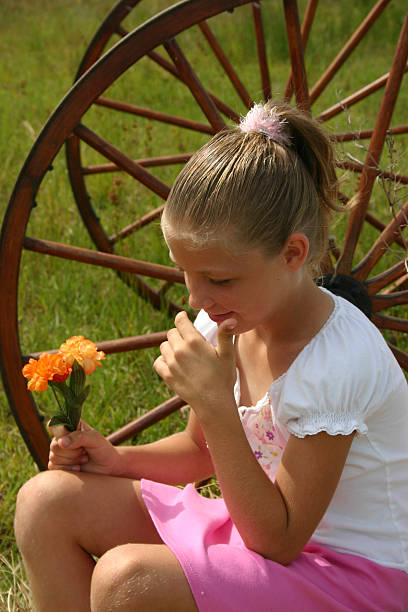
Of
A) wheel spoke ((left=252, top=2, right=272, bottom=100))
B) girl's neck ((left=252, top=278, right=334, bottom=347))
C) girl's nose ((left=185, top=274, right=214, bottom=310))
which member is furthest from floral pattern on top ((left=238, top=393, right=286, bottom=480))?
wheel spoke ((left=252, top=2, right=272, bottom=100))

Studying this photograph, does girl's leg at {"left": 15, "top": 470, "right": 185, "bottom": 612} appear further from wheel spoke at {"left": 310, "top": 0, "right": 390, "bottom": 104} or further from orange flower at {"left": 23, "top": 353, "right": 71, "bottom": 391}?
wheel spoke at {"left": 310, "top": 0, "right": 390, "bottom": 104}

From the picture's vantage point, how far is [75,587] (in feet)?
5.05

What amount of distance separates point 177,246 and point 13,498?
1.11 m

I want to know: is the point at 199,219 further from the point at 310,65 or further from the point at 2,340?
the point at 310,65

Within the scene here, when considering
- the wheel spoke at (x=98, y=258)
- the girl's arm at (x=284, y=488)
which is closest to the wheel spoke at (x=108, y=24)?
the wheel spoke at (x=98, y=258)

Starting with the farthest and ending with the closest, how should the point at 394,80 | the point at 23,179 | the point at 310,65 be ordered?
the point at 310,65, the point at 394,80, the point at 23,179

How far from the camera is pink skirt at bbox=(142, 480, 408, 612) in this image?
4.46ft

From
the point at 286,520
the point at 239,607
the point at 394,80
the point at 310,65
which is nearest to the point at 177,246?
the point at 286,520

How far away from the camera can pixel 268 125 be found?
1486mm

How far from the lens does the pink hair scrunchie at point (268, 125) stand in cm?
148

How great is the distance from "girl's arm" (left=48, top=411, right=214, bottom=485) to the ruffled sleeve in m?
0.40

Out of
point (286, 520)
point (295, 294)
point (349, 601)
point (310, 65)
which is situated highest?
point (310, 65)

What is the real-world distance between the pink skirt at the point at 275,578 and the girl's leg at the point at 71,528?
0.12m

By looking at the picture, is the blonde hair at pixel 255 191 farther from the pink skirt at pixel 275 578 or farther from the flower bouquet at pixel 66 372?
the pink skirt at pixel 275 578
